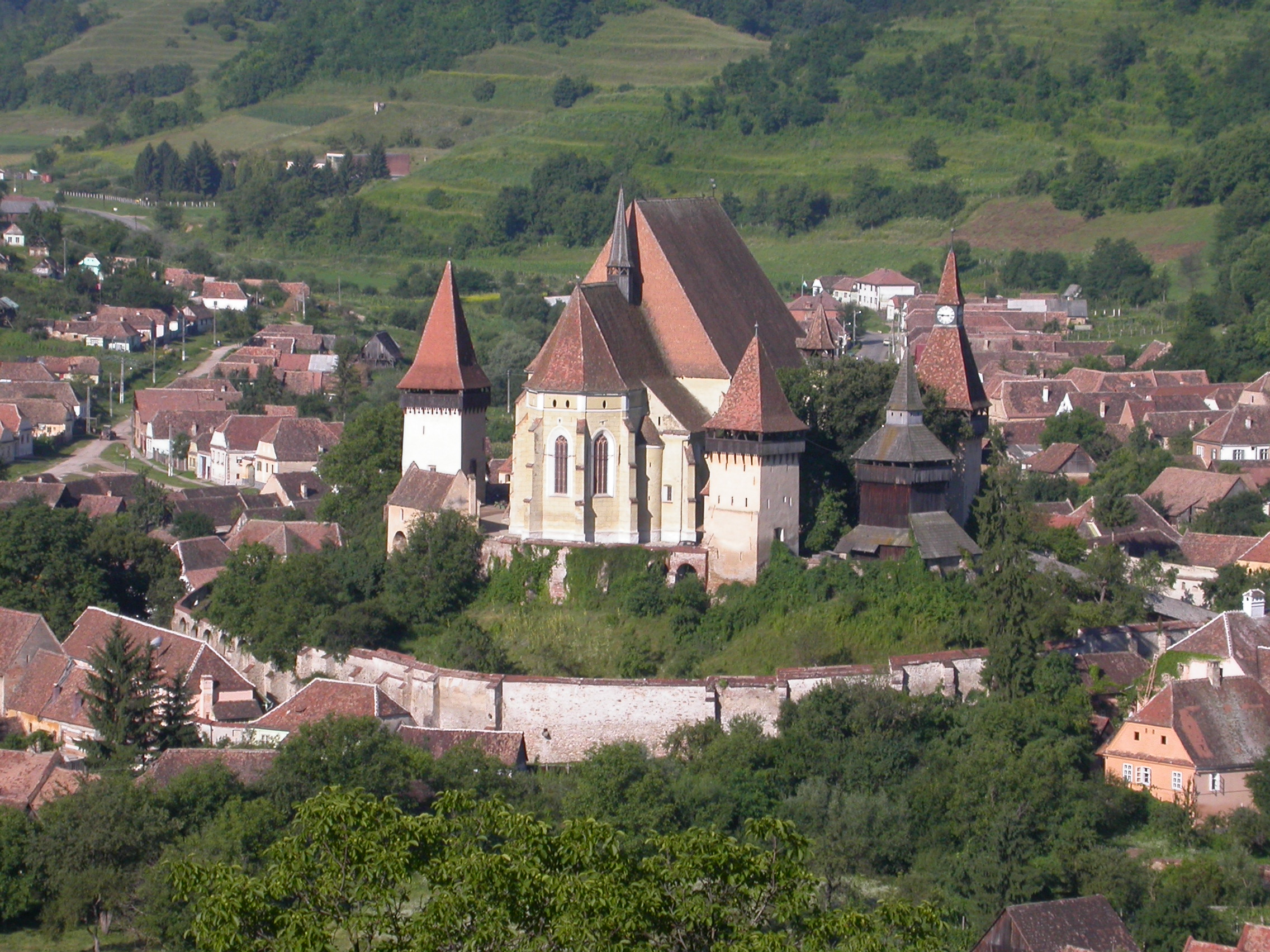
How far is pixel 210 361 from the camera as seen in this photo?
279ft

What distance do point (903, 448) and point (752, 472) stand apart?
10.0 ft

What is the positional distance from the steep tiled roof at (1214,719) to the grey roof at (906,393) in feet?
24.5

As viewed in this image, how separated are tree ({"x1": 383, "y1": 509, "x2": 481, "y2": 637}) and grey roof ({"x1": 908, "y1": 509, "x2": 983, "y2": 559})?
885 cm

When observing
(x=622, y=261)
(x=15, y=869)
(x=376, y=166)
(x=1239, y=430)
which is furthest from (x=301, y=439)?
(x=376, y=166)

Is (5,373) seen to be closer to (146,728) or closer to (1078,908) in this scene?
(146,728)

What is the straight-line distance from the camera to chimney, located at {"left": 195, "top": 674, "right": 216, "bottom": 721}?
43188 millimetres

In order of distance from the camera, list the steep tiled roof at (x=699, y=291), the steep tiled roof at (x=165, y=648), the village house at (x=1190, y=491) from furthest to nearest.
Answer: the village house at (x=1190, y=491) < the steep tiled roof at (x=699, y=291) < the steep tiled roof at (x=165, y=648)

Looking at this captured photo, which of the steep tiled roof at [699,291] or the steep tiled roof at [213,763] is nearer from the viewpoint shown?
the steep tiled roof at [213,763]

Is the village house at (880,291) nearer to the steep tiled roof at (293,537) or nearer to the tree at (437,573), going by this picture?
the steep tiled roof at (293,537)

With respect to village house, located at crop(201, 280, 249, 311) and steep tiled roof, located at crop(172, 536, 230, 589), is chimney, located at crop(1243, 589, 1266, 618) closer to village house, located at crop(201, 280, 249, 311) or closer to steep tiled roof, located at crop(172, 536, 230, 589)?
steep tiled roof, located at crop(172, 536, 230, 589)

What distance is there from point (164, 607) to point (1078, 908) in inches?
932

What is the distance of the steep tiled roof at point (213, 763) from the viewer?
3834cm

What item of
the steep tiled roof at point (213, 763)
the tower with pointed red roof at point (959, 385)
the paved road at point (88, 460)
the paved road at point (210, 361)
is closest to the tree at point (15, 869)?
the steep tiled roof at point (213, 763)

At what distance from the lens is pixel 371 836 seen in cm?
2430
